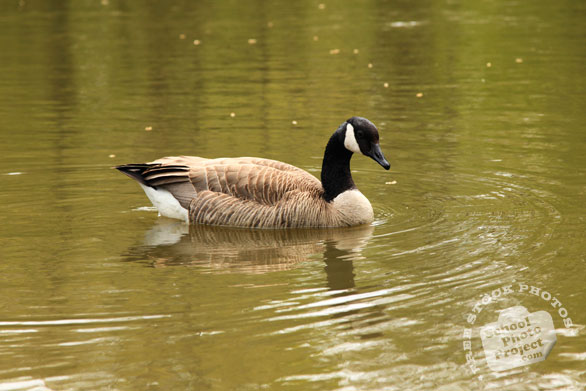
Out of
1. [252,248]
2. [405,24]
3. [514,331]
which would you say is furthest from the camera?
[405,24]

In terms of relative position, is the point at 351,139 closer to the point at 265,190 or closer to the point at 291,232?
the point at 265,190

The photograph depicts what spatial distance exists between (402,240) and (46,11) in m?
28.0

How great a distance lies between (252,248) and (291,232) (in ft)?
2.84

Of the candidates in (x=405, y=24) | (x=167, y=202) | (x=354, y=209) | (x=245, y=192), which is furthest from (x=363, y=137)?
(x=405, y=24)

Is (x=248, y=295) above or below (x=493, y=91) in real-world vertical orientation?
below

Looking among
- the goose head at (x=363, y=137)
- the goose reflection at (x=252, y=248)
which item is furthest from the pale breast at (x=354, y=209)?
the goose head at (x=363, y=137)

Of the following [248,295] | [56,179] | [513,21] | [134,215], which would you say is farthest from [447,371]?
[513,21]

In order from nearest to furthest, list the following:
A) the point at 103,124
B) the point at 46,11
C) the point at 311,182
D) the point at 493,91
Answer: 1. the point at 311,182
2. the point at 103,124
3. the point at 493,91
4. the point at 46,11

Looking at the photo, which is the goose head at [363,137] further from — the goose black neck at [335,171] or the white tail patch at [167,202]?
the white tail patch at [167,202]

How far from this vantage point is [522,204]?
11.5 metres

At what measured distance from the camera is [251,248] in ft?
33.8

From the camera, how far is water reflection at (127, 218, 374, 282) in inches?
373

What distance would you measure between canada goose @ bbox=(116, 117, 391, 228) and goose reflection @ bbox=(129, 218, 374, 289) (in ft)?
0.51

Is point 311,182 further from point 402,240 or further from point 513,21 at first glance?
point 513,21
